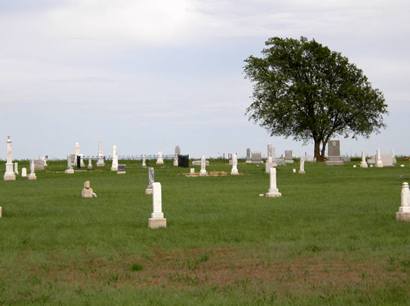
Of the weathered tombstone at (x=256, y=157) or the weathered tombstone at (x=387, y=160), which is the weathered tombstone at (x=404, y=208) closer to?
the weathered tombstone at (x=387, y=160)

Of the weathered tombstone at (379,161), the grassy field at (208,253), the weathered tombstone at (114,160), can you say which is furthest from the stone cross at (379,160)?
the grassy field at (208,253)

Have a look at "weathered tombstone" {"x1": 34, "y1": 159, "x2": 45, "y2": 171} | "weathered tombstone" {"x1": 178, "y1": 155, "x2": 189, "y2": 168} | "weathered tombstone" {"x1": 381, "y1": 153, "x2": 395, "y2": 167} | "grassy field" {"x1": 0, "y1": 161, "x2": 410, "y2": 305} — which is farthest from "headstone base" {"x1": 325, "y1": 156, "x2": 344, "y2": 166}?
"grassy field" {"x1": 0, "y1": 161, "x2": 410, "y2": 305}

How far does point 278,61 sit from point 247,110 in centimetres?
593

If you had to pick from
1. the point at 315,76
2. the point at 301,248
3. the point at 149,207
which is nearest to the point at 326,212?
the point at 149,207

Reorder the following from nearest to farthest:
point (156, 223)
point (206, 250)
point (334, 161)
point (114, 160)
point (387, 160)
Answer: point (206, 250) → point (156, 223) → point (114, 160) → point (387, 160) → point (334, 161)

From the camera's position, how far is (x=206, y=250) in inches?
637

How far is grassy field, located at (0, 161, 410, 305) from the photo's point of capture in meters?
11.7

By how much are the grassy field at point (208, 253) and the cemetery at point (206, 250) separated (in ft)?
0.08

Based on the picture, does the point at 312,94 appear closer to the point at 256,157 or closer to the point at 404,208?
the point at 256,157

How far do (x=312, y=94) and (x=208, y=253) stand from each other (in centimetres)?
6693

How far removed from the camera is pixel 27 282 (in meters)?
12.9

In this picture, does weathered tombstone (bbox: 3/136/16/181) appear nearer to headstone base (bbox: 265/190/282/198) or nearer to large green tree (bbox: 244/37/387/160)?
headstone base (bbox: 265/190/282/198)

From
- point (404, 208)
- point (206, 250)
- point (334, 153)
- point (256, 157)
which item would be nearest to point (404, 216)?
point (404, 208)

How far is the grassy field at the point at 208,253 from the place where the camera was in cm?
1170
